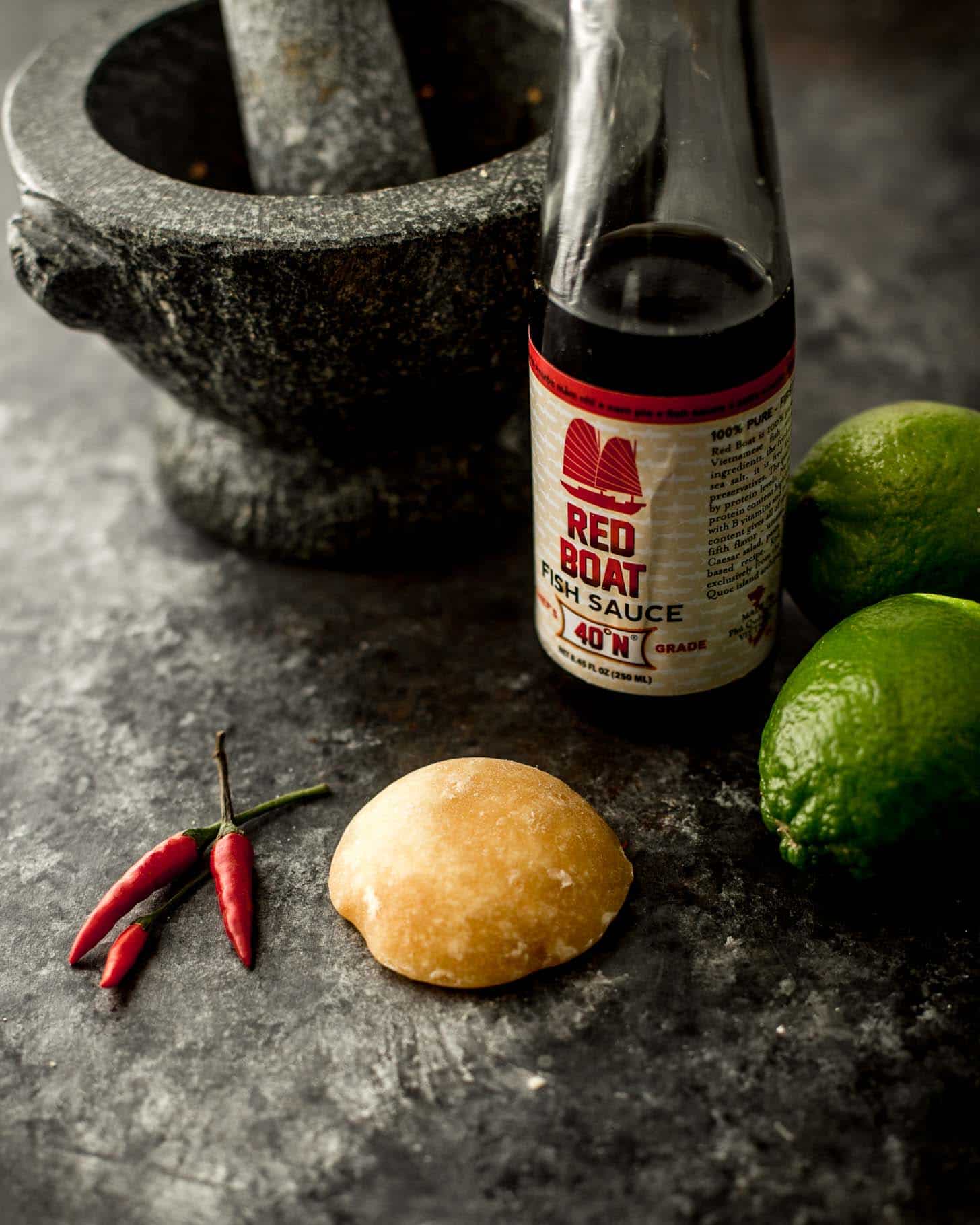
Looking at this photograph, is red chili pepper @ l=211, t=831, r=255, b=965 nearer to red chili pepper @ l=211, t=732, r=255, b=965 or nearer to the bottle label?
red chili pepper @ l=211, t=732, r=255, b=965

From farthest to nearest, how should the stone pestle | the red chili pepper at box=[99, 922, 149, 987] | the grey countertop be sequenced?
the stone pestle, the red chili pepper at box=[99, 922, 149, 987], the grey countertop


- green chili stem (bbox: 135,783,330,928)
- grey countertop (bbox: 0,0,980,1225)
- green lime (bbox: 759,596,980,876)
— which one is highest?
green lime (bbox: 759,596,980,876)

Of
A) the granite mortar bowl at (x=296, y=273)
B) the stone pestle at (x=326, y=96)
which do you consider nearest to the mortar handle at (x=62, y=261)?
the granite mortar bowl at (x=296, y=273)

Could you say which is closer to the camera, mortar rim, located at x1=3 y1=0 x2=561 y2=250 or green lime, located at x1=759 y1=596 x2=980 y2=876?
green lime, located at x1=759 y1=596 x2=980 y2=876

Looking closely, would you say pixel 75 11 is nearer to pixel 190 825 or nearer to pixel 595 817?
pixel 190 825

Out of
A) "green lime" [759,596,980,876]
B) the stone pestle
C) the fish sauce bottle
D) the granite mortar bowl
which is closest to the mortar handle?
the granite mortar bowl
